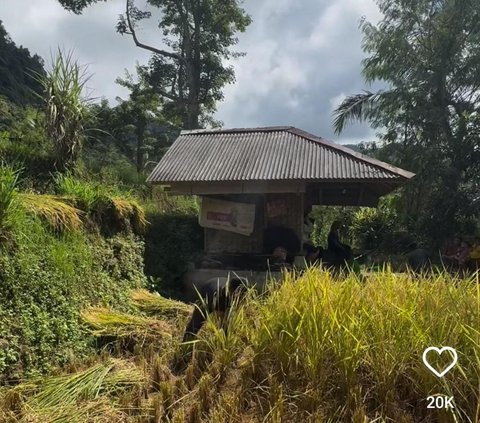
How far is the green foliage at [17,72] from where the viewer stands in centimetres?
1815

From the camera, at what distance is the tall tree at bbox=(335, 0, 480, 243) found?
11.6m

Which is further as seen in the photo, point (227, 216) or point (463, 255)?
point (463, 255)

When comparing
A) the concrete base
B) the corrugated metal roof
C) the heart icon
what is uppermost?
the corrugated metal roof

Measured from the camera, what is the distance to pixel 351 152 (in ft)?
28.5

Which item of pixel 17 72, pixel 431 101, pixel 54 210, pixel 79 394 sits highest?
pixel 17 72

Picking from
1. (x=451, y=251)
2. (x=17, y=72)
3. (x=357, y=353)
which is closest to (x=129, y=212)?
(x=357, y=353)

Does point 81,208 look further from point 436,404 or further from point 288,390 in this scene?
point 436,404

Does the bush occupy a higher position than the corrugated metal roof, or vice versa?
the corrugated metal roof

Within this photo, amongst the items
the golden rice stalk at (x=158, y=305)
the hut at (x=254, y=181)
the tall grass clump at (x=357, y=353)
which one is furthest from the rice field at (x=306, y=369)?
the hut at (x=254, y=181)

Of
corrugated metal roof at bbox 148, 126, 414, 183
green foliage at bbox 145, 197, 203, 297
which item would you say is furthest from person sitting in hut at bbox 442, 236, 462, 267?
green foliage at bbox 145, 197, 203, 297

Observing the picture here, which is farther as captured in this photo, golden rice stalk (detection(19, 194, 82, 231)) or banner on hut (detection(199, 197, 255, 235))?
banner on hut (detection(199, 197, 255, 235))

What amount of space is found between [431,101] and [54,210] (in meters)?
11.6

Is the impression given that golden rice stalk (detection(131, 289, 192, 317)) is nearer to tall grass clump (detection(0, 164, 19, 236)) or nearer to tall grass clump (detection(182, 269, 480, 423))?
tall grass clump (detection(182, 269, 480, 423))

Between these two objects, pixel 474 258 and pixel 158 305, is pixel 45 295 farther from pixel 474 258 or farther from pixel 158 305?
pixel 474 258
